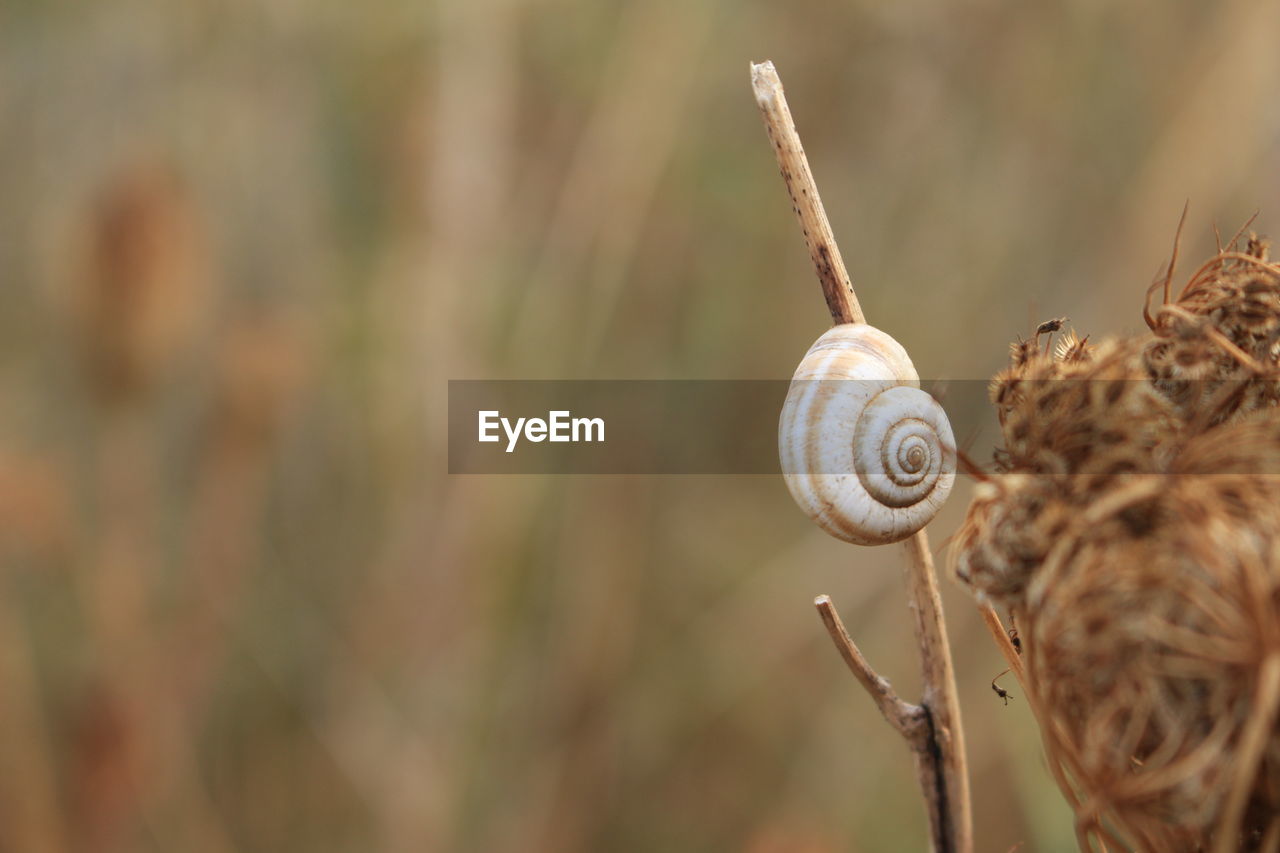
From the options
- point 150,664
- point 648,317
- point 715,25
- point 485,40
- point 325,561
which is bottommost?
point 150,664

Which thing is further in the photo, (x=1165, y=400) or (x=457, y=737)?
(x=457, y=737)

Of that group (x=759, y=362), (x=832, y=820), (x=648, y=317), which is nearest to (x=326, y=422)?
(x=648, y=317)

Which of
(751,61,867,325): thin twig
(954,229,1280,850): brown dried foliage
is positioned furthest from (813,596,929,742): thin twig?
(751,61,867,325): thin twig

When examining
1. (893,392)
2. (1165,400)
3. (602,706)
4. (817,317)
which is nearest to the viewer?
(1165,400)

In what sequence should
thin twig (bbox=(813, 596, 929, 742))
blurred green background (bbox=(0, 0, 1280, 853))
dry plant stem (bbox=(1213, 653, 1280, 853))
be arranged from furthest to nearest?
blurred green background (bbox=(0, 0, 1280, 853)), thin twig (bbox=(813, 596, 929, 742)), dry plant stem (bbox=(1213, 653, 1280, 853))

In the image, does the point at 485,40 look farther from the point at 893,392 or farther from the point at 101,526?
the point at 893,392

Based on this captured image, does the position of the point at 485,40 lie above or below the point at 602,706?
above

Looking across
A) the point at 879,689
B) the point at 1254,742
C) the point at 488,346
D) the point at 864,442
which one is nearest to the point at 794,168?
the point at 864,442

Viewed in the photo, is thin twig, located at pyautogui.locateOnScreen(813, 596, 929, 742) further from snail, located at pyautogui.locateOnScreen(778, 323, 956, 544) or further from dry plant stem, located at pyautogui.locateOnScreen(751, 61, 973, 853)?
snail, located at pyautogui.locateOnScreen(778, 323, 956, 544)
